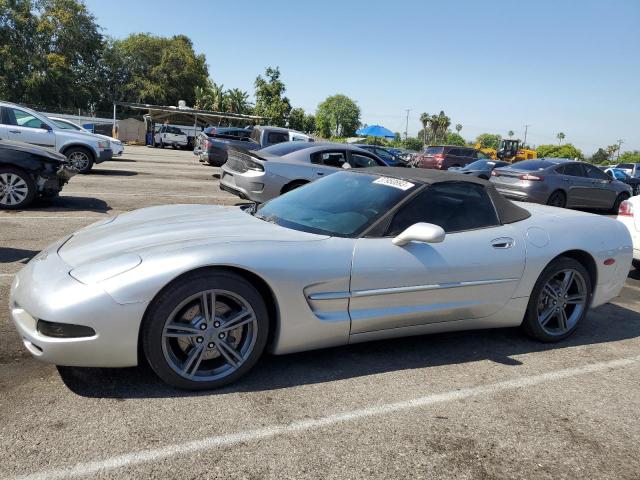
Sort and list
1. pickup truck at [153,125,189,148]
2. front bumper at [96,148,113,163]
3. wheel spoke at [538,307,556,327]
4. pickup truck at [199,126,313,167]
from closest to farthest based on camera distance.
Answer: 1. wheel spoke at [538,307,556,327]
2. front bumper at [96,148,113,163]
3. pickup truck at [199,126,313,167]
4. pickup truck at [153,125,189,148]

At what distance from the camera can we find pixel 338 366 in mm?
3469

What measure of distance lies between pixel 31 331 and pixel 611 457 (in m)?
3.06

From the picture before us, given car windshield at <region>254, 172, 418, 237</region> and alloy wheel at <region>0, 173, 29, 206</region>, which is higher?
car windshield at <region>254, 172, 418, 237</region>

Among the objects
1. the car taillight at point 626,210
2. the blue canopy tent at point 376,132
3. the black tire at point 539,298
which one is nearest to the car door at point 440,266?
the black tire at point 539,298

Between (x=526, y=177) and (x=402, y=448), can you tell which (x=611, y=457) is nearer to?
(x=402, y=448)

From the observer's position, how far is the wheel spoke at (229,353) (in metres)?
3.01

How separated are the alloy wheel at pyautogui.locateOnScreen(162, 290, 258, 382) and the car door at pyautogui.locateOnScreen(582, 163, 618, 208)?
42.9ft

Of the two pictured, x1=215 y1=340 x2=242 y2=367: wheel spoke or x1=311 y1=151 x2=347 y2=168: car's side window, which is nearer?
x1=215 y1=340 x2=242 y2=367: wheel spoke

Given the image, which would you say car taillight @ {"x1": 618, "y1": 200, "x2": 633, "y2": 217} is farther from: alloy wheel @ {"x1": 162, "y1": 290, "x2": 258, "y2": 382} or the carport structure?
the carport structure

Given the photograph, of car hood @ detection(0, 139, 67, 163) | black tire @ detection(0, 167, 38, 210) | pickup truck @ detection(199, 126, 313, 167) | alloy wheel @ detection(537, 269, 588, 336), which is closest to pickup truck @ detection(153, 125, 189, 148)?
pickup truck @ detection(199, 126, 313, 167)

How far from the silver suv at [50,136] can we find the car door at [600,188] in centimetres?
1252

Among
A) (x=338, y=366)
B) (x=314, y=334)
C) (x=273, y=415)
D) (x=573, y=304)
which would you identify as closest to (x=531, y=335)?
(x=573, y=304)

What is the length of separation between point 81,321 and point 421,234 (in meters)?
2.02

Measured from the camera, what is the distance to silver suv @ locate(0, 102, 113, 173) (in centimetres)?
1177
